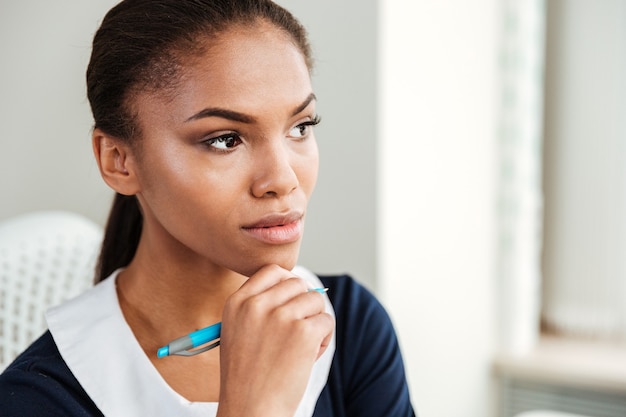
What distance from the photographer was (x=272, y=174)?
33.2 inches

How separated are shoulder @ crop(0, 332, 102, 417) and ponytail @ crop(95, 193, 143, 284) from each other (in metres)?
0.21

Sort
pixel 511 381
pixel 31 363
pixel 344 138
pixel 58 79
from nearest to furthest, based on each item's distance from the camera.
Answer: pixel 31 363 < pixel 344 138 < pixel 58 79 < pixel 511 381

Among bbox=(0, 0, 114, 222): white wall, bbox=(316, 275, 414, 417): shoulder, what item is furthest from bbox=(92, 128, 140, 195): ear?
bbox=(0, 0, 114, 222): white wall

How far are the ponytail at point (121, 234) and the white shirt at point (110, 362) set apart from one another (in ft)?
0.44

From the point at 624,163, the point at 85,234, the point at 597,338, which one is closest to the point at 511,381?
the point at 597,338

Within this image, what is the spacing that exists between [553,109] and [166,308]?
1.59 metres

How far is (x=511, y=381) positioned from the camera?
210 cm

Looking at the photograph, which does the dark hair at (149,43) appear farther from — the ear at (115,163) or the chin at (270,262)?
the chin at (270,262)

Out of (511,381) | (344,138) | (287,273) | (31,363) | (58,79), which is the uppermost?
(58,79)

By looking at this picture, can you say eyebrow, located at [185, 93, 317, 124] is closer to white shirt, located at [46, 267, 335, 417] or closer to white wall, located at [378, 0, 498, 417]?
white shirt, located at [46, 267, 335, 417]

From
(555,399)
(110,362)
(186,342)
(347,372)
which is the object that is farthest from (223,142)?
(555,399)

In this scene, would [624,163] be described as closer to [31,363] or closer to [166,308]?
[166,308]

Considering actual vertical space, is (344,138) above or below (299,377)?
above

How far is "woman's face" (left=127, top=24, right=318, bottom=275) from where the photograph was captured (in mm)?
837
